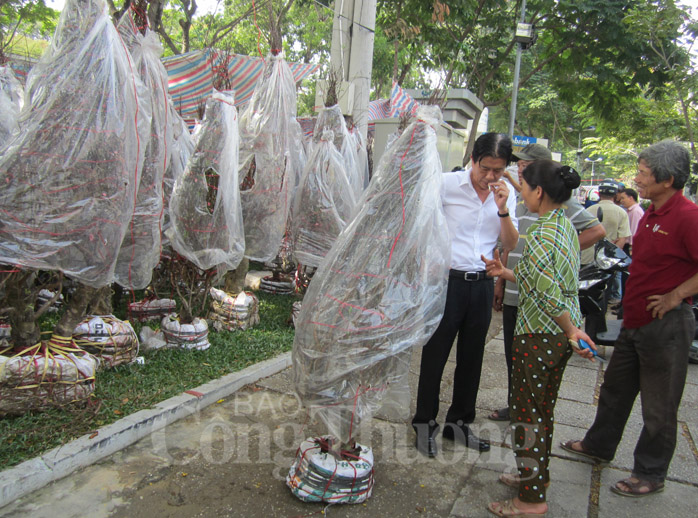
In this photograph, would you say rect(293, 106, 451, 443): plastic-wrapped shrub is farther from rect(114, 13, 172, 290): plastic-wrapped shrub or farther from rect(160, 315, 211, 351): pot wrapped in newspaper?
rect(160, 315, 211, 351): pot wrapped in newspaper

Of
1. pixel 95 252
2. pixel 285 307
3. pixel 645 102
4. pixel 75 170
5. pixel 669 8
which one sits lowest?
pixel 285 307

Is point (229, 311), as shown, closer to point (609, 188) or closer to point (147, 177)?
point (147, 177)

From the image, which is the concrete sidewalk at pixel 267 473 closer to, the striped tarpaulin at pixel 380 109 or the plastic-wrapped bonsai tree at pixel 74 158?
the plastic-wrapped bonsai tree at pixel 74 158

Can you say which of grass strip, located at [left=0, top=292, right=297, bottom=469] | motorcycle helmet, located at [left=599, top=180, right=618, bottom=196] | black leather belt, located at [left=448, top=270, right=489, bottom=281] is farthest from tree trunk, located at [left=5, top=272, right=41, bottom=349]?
motorcycle helmet, located at [left=599, top=180, right=618, bottom=196]

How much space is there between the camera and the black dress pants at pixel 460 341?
287cm

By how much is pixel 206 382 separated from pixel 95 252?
1189 millimetres

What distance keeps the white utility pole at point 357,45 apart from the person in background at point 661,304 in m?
4.57

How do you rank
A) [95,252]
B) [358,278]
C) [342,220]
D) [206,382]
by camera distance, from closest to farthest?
[358,278] < [95,252] < [206,382] < [342,220]

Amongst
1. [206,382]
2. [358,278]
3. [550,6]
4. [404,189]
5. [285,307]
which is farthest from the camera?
Result: [550,6]

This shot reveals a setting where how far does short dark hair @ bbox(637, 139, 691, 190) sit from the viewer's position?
102 inches

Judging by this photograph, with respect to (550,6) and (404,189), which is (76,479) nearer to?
(404,189)

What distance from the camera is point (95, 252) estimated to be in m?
2.96

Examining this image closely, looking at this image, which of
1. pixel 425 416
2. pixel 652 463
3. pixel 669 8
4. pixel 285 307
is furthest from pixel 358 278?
pixel 669 8

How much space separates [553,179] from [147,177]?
2650 mm
